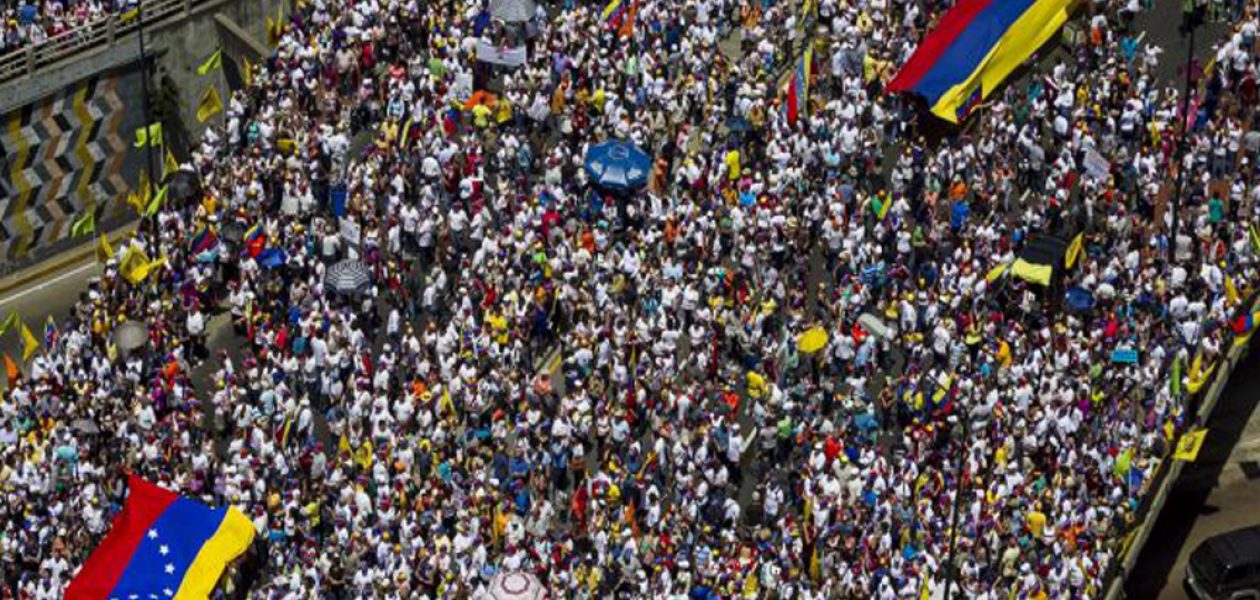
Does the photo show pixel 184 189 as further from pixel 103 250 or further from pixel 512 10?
pixel 512 10

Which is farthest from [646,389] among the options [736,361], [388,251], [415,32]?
[415,32]

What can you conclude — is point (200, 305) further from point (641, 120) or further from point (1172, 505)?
point (1172, 505)

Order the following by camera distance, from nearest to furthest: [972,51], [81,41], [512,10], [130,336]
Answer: [130,336] → [972,51] → [512,10] → [81,41]

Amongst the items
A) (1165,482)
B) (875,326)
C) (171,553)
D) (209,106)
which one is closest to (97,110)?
(209,106)

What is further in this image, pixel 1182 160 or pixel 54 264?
pixel 54 264

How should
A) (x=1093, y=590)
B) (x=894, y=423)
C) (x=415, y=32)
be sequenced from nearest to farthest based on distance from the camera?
(x=1093, y=590) < (x=894, y=423) < (x=415, y=32)

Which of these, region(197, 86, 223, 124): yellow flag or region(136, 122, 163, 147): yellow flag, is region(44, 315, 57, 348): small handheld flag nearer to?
region(197, 86, 223, 124): yellow flag
